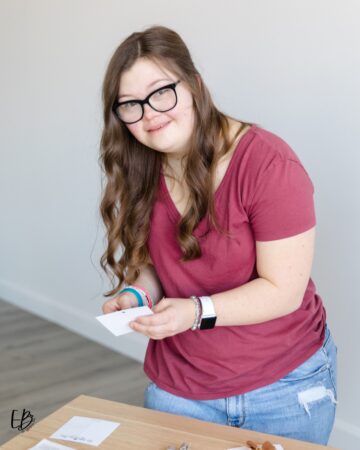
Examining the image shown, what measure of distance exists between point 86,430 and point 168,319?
12.1 inches

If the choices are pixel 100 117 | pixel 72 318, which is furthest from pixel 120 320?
pixel 72 318

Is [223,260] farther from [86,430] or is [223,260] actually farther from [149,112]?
[86,430]

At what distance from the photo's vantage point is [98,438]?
1.40 m

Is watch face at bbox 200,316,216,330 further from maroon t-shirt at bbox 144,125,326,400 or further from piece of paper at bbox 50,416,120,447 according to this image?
piece of paper at bbox 50,416,120,447

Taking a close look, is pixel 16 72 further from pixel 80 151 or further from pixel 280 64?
pixel 280 64

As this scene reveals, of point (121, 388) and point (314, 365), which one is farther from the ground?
point (314, 365)

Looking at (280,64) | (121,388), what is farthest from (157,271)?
(121,388)

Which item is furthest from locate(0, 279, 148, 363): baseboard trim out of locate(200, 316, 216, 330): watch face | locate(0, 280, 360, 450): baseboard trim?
locate(200, 316, 216, 330): watch face

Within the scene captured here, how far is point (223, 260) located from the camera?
154 centimetres

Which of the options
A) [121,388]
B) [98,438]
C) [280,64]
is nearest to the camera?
[98,438]

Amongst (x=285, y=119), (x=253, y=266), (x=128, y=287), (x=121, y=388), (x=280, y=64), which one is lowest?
(x=121, y=388)

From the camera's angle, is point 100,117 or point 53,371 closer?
point 53,371

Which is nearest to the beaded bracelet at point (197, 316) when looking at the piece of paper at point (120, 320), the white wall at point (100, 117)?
the piece of paper at point (120, 320)

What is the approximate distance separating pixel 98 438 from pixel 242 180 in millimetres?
658
